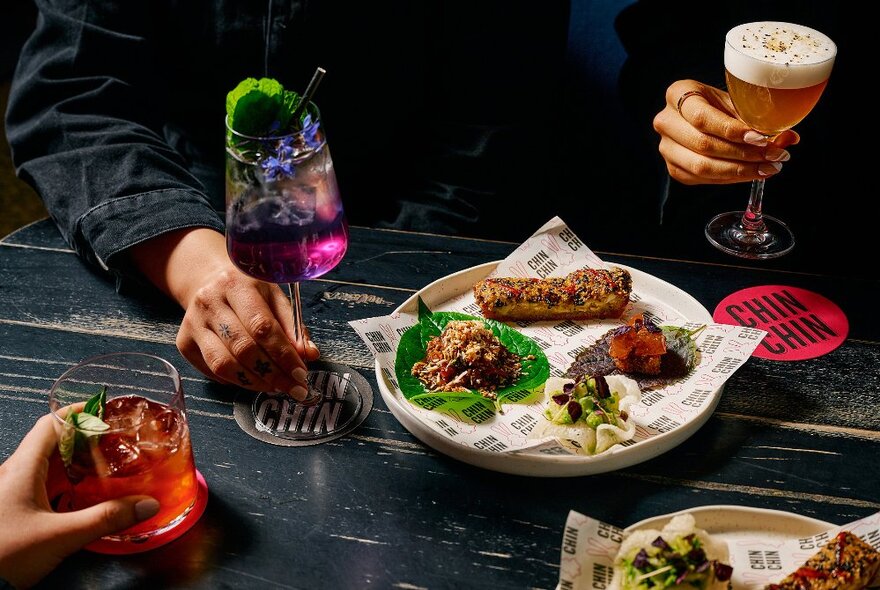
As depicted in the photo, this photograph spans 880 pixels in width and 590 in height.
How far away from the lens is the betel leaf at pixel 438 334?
4.65 ft

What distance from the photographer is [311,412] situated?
55.7 inches

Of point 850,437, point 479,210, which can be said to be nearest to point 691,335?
point 850,437

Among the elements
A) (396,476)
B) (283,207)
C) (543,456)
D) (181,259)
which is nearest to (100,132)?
(181,259)

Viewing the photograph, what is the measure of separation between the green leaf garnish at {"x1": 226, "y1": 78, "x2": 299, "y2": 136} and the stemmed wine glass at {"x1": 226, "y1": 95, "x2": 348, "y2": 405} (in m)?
0.01

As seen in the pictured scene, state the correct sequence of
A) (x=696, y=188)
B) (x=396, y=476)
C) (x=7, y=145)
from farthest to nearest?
(x=7, y=145) → (x=696, y=188) → (x=396, y=476)

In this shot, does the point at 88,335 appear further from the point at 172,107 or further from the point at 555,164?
the point at 555,164

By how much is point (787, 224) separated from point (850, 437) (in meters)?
0.73

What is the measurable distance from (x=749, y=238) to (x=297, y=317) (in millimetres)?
1005

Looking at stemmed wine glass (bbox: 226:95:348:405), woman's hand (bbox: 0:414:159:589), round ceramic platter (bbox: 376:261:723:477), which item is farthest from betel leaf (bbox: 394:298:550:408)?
woman's hand (bbox: 0:414:159:589)

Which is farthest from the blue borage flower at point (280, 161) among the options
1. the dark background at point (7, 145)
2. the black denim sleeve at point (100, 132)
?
the dark background at point (7, 145)

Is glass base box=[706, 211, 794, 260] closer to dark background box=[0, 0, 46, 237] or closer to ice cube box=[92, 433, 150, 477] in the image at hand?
ice cube box=[92, 433, 150, 477]

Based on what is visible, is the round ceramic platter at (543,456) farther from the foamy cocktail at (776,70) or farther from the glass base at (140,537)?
the foamy cocktail at (776,70)

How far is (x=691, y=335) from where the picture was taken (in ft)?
4.93

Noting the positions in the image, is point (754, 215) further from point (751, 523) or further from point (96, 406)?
point (96, 406)
